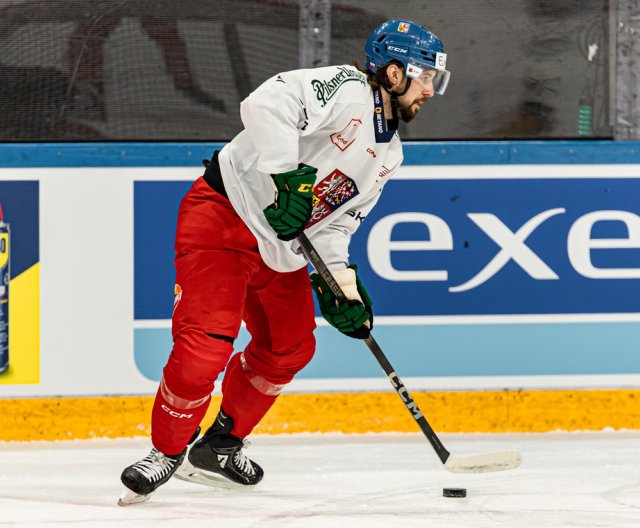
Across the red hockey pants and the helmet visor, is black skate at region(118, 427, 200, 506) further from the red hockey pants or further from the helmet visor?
the helmet visor

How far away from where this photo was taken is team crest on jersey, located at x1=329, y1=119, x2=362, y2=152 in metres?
2.76

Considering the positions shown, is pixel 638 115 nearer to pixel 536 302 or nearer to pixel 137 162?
pixel 536 302

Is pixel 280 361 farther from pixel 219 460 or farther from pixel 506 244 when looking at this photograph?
pixel 506 244

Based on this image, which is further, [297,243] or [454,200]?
[454,200]

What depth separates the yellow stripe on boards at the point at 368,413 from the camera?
362cm

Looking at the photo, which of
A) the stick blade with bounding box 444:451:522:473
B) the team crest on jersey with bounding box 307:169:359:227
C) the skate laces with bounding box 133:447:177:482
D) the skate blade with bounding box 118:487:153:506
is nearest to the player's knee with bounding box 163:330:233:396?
the skate laces with bounding box 133:447:177:482

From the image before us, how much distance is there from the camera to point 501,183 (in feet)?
12.2

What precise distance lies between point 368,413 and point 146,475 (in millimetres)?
1105

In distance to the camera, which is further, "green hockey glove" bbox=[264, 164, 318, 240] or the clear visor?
the clear visor

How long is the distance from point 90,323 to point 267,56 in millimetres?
1034

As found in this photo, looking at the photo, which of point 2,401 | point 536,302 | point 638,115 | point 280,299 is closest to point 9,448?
point 2,401

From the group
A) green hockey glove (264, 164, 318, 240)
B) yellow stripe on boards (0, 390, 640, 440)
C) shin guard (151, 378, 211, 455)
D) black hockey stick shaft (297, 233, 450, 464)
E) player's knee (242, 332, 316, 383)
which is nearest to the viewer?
green hockey glove (264, 164, 318, 240)

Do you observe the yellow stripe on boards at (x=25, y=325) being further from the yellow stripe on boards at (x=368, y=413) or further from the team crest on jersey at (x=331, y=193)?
the team crest on jersey at (x=331, y=193)

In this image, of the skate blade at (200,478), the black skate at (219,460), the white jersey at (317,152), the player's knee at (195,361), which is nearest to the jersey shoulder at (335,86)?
the white jersey at (317,152)
